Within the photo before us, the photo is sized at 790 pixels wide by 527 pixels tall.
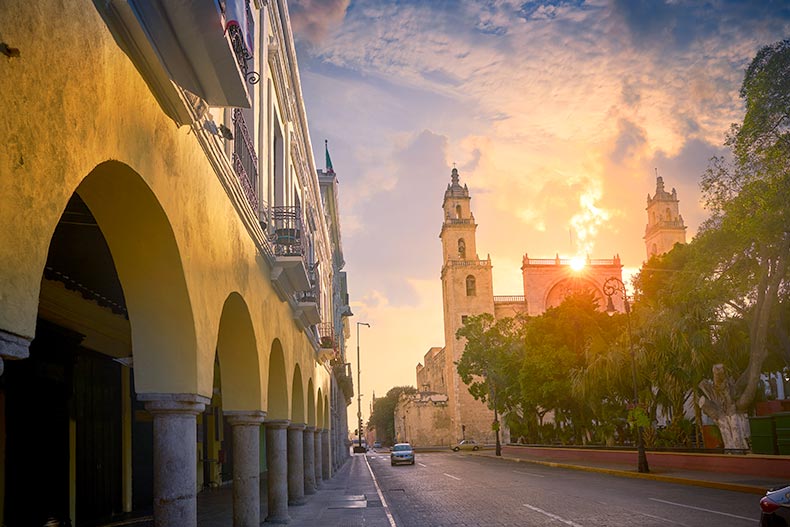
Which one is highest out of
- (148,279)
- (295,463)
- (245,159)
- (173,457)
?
(245,159)

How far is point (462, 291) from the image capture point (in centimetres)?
8425

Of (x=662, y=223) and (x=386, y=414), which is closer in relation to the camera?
(x=662, y=223)

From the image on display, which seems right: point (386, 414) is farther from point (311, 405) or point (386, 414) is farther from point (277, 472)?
point (277, 472)

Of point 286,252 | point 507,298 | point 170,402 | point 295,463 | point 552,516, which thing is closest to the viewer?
point 170,402

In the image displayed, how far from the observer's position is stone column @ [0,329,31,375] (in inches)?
148

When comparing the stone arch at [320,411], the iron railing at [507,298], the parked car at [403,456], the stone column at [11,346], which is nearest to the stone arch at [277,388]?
the stone column at [11,346]

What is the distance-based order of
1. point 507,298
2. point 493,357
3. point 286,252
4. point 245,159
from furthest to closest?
point 507,298, point 493,357, point 286,252, point 245,159

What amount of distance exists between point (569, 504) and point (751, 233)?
11155mm

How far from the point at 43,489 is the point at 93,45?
380 inches

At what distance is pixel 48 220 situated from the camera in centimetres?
418

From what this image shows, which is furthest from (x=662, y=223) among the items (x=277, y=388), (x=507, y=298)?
(x=277, y=388)

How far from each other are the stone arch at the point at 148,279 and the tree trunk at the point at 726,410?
2419 centimetres

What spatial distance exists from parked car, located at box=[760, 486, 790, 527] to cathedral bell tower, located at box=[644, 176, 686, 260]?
72772mm

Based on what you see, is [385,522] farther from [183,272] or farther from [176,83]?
[176,83]
